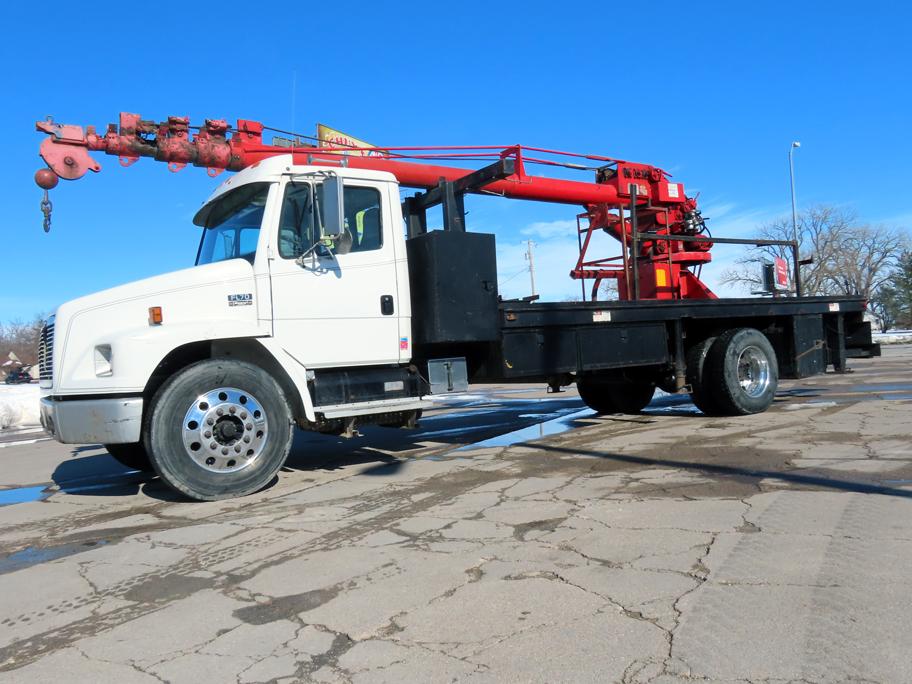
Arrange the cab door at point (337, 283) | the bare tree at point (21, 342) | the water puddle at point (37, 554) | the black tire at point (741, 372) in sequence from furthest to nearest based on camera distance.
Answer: the bare tree at point (21, 342) < the black tire at point (741, 372) < the cab door at point (337, 283) < the water puddle at point (37, 554)

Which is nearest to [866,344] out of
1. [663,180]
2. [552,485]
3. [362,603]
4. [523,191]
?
[663,180]

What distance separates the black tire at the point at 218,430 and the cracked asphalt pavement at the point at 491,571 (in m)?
0.25

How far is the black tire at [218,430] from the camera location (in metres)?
5.45

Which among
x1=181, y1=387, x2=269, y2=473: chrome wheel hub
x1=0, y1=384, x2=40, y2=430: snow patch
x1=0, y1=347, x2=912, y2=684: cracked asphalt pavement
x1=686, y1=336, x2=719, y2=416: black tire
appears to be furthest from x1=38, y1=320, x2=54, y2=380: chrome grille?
x1=0, y1=384, x2=40, y2=430: snow patch

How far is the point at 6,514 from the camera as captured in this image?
5855 mm

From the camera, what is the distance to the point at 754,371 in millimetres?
9672

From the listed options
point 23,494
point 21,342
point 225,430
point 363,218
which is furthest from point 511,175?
point 21,342

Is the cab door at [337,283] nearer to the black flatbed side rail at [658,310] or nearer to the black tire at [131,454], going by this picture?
the black flatbed side rail at [658,310]

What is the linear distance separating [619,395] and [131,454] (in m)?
6.82

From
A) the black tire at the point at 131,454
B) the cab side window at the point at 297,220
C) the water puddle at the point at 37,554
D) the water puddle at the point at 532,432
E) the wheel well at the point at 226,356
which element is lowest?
the water puddle at the point at 37,554

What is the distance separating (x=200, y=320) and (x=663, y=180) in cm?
809

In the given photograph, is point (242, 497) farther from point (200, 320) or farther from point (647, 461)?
point (647, 461)

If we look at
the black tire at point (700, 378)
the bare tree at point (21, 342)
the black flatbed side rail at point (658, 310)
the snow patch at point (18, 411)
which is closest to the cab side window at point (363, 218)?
the black flatbed side rail at point (658, 310)

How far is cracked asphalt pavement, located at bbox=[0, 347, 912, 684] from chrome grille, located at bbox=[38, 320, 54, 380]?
3.87 ft
